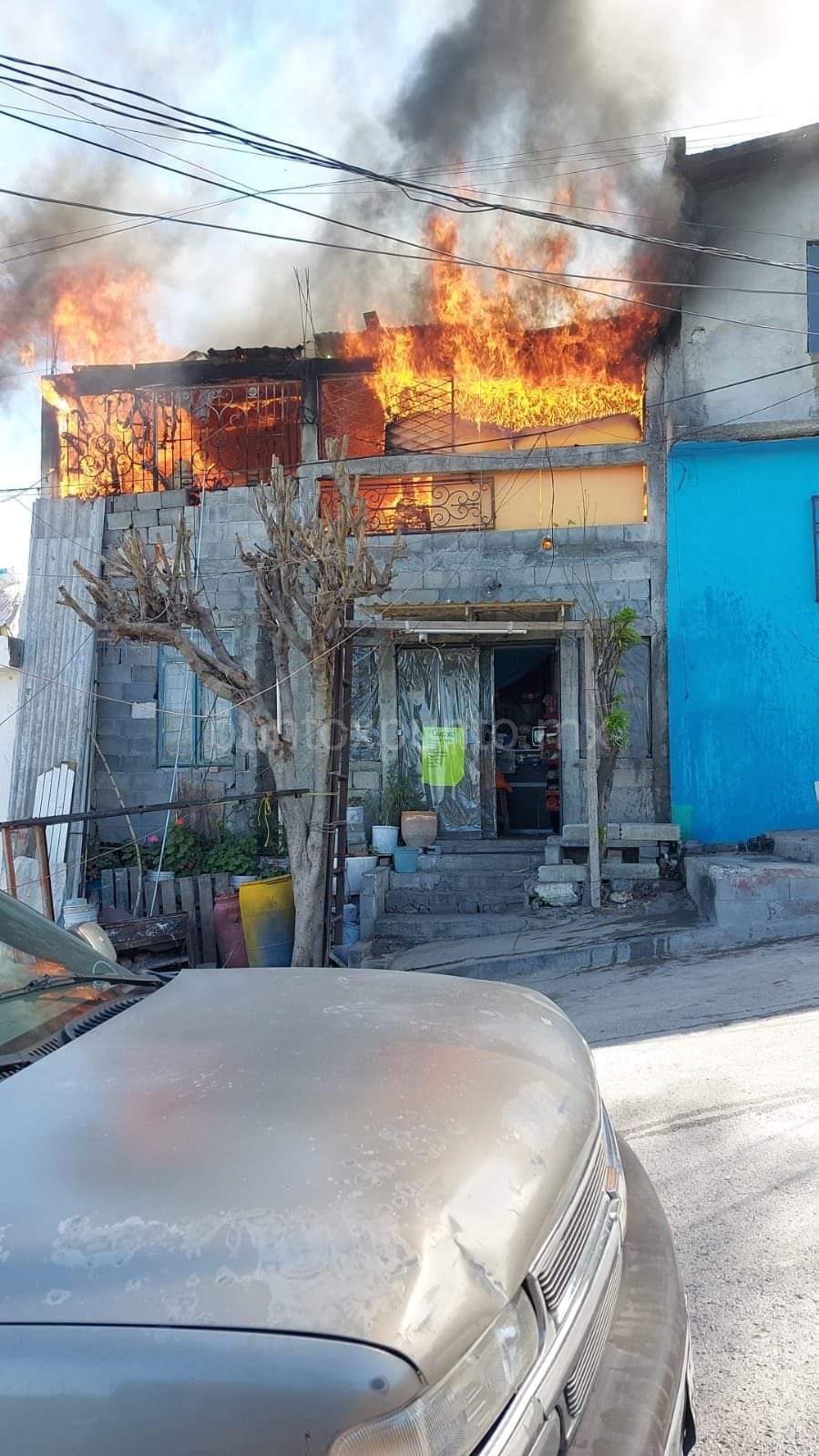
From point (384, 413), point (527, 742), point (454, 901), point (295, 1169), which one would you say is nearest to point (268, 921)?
point (454, 901)

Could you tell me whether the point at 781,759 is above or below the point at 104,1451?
above

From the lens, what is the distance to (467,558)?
1188cm

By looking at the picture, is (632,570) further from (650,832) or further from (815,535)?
(650,832)

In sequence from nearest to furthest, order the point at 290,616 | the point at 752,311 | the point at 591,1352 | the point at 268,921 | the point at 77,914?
the point at 591,1352 < the point at 290,616 < the point at 77,914 < the point at 268,921 < the point at 752,311

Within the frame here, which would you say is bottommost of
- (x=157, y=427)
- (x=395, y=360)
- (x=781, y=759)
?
(x=781, y=759)

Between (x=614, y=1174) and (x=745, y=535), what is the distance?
1070 cm

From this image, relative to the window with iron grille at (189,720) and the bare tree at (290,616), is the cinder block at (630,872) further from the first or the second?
the window with iron grille at (189,720)

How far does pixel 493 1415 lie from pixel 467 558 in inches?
437

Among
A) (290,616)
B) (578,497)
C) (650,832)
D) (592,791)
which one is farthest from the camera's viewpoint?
(578,497)

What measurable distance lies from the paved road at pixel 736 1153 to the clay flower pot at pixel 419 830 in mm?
3940

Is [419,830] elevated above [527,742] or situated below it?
below

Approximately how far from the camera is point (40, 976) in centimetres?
253

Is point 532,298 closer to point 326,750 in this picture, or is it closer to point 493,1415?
point 326,750

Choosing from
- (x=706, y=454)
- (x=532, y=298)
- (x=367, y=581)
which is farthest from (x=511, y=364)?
(x=367, y=581)
